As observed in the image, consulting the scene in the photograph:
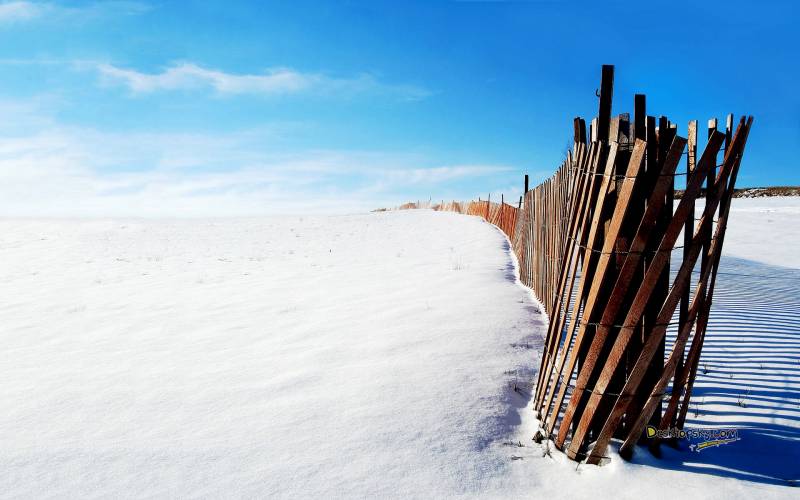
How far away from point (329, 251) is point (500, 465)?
1092cm

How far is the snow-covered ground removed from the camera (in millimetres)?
2348

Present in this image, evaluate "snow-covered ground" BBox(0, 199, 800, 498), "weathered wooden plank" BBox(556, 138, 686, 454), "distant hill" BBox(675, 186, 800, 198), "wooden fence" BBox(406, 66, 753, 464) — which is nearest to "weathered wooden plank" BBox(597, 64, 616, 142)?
"wooden fence" BBox(406, 66, 753, 464)

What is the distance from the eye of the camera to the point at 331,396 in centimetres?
312

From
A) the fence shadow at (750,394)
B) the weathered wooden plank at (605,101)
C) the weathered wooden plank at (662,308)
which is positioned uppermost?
the weathered wooden plank at (605,101)

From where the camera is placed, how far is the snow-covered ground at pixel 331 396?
92.4 inches

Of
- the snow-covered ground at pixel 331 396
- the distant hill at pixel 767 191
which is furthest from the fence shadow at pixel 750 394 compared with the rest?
the distant hill at pixel 767 191

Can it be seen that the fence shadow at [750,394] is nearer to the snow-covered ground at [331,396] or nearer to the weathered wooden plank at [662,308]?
the snow-covered ground at [331,396]

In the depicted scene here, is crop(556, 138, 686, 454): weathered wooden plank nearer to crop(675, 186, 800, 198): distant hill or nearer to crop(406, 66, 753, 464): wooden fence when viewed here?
crop(406, 66, 753, 464): wooden fence

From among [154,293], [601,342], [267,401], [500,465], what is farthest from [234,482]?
[154,293]

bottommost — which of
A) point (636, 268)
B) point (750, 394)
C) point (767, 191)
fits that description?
point (750, 394)

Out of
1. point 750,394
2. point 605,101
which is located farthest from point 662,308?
point 750,394

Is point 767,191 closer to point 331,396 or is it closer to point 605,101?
point 605,101

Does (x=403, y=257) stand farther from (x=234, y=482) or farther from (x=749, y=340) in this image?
(x=234, y=482)

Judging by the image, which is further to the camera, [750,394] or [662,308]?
[750,394]
